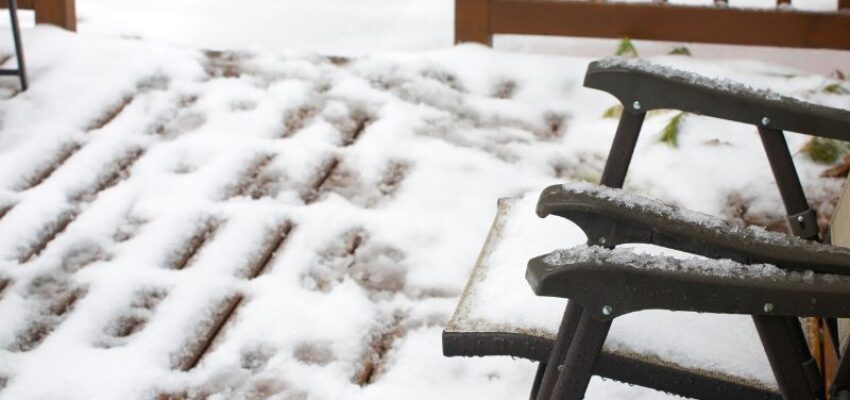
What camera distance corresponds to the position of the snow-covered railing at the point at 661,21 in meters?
3.21

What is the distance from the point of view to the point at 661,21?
3.31m

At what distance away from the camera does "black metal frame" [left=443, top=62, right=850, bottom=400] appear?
130cm

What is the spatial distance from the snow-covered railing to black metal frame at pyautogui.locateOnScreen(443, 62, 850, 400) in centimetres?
156

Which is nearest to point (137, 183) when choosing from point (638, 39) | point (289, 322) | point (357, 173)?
point (357, 173)

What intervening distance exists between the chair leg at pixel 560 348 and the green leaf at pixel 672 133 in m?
1.49

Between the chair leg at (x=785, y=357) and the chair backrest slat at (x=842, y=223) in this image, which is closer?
the chair leg at (x=785, y=357)

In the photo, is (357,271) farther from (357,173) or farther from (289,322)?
(357,173)

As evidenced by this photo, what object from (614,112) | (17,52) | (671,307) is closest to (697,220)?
(671,307)

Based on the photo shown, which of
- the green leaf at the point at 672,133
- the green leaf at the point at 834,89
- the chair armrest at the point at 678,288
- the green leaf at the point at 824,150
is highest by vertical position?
the chair armrest at the point at 678,288

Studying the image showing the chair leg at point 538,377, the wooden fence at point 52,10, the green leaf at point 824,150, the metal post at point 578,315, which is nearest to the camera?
the metal post at point 578,315

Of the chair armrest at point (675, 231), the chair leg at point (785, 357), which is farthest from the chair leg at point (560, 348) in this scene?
the chair leg at point (785, 357)

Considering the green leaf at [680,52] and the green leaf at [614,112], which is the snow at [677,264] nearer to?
the green leaf at [614,112]

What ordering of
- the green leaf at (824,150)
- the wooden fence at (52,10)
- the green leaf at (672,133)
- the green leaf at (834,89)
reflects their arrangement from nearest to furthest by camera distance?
1. the green leaf at (824,150)
2. the green leaf at (672,133)
3. the green leaf at (834,89)
4. the wooden fence at (52,10)

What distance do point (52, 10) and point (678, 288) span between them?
110 inches
